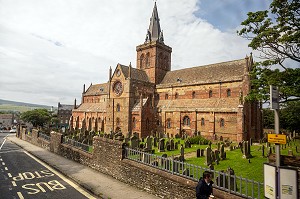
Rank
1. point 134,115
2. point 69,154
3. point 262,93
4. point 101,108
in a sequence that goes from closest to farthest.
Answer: point 262,93 < point 69,154 < point 134,115 < point 101,108

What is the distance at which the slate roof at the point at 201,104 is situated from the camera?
28844 millimetres

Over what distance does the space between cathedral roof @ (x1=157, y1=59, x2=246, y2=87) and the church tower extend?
103 inches

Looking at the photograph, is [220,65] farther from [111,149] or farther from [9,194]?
[9,194]

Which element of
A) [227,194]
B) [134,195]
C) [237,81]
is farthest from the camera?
[237,81]

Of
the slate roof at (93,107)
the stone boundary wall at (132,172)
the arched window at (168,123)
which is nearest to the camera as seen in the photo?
the stone boundary wall at (132,172)

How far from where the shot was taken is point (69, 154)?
17.3 m

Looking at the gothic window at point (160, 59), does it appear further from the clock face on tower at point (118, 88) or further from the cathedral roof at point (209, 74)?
the clock face on tower at point (118, 88)

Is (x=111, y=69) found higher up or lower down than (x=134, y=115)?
higher up

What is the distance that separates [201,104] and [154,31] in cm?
2205

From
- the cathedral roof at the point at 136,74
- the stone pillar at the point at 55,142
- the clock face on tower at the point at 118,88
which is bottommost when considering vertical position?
the stone pillar at the point at 55,142

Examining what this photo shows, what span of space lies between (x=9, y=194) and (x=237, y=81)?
28.9m

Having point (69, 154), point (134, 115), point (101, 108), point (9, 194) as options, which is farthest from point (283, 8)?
point (101, 108)

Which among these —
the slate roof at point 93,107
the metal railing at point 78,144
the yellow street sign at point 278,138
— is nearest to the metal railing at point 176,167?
the yellow street sign at point 278,138

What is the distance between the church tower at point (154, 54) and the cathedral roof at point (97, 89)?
518 inches
